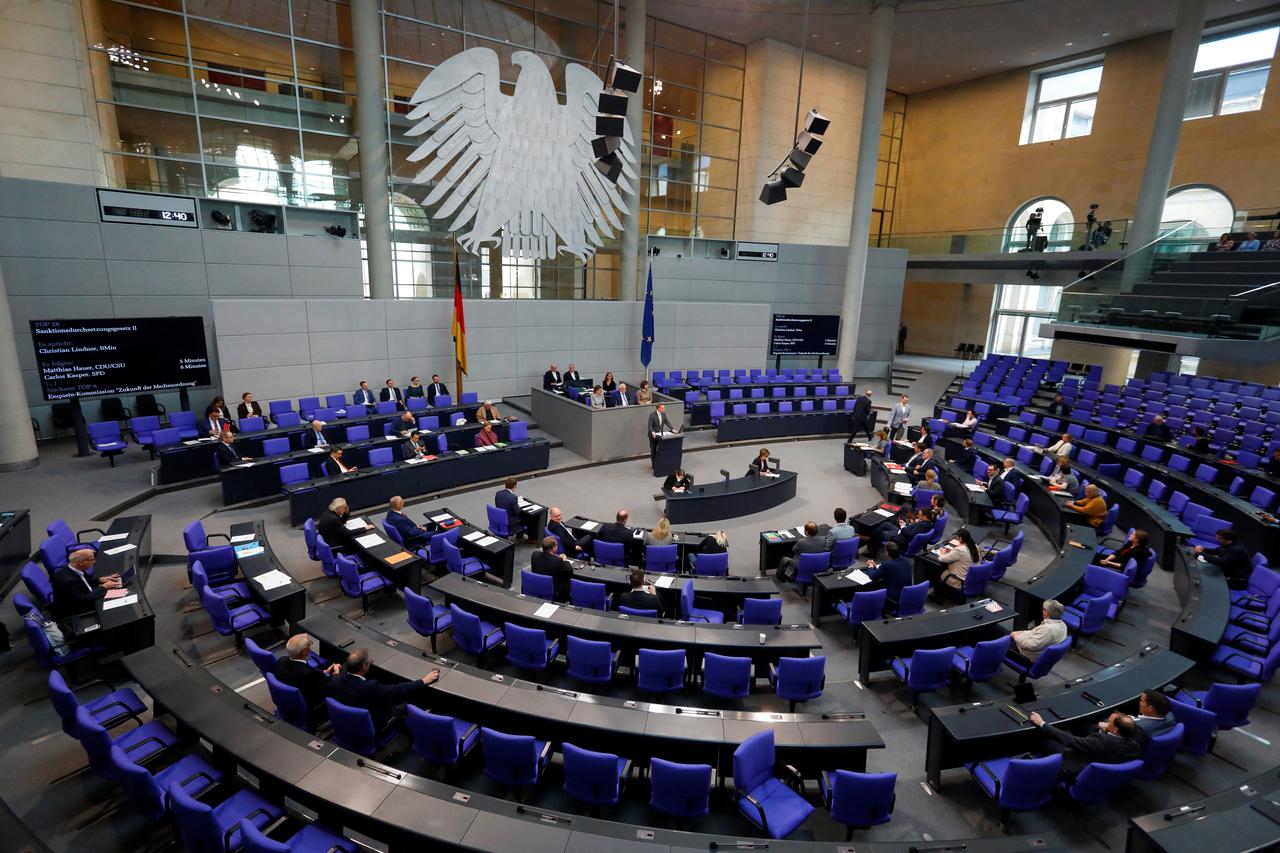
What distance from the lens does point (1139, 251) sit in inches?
721

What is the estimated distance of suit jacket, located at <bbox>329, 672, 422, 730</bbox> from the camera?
4.80 m

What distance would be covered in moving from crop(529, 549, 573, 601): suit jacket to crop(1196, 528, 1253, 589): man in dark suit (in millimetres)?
8127

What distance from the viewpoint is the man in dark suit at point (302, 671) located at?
4.98 metres

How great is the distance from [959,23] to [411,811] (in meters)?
26.2

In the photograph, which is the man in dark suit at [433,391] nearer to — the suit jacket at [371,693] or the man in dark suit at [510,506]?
the man in dark suit at [510,506]

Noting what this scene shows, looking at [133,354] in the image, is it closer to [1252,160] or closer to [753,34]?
[753,34]

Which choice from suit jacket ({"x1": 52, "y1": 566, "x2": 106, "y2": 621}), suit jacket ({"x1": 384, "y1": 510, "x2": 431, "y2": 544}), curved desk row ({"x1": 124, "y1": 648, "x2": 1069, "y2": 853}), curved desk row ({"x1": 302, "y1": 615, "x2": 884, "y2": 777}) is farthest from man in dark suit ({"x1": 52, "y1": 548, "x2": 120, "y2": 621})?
curved desk row ({"x1": 302, "y1": 615, "x2": 884, "y2": 777})

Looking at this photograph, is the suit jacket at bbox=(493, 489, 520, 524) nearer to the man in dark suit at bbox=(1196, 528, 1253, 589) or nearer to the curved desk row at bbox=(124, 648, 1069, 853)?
the curved desk row at bbox=(124, 648, 1069, 853)

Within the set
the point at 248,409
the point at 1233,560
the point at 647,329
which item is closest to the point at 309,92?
the point at 248,409

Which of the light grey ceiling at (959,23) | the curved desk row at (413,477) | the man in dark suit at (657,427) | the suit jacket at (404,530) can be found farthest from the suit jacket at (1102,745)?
the light grey ceiling at (959,23)

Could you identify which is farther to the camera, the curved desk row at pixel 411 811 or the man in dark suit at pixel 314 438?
the man in dark suit at pixel 314 438

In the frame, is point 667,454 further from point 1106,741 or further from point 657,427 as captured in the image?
point 1106,741

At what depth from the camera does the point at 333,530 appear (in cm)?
779

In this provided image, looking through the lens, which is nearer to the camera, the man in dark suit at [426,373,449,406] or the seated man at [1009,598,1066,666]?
the seated man at [1009,598,1066,666]
